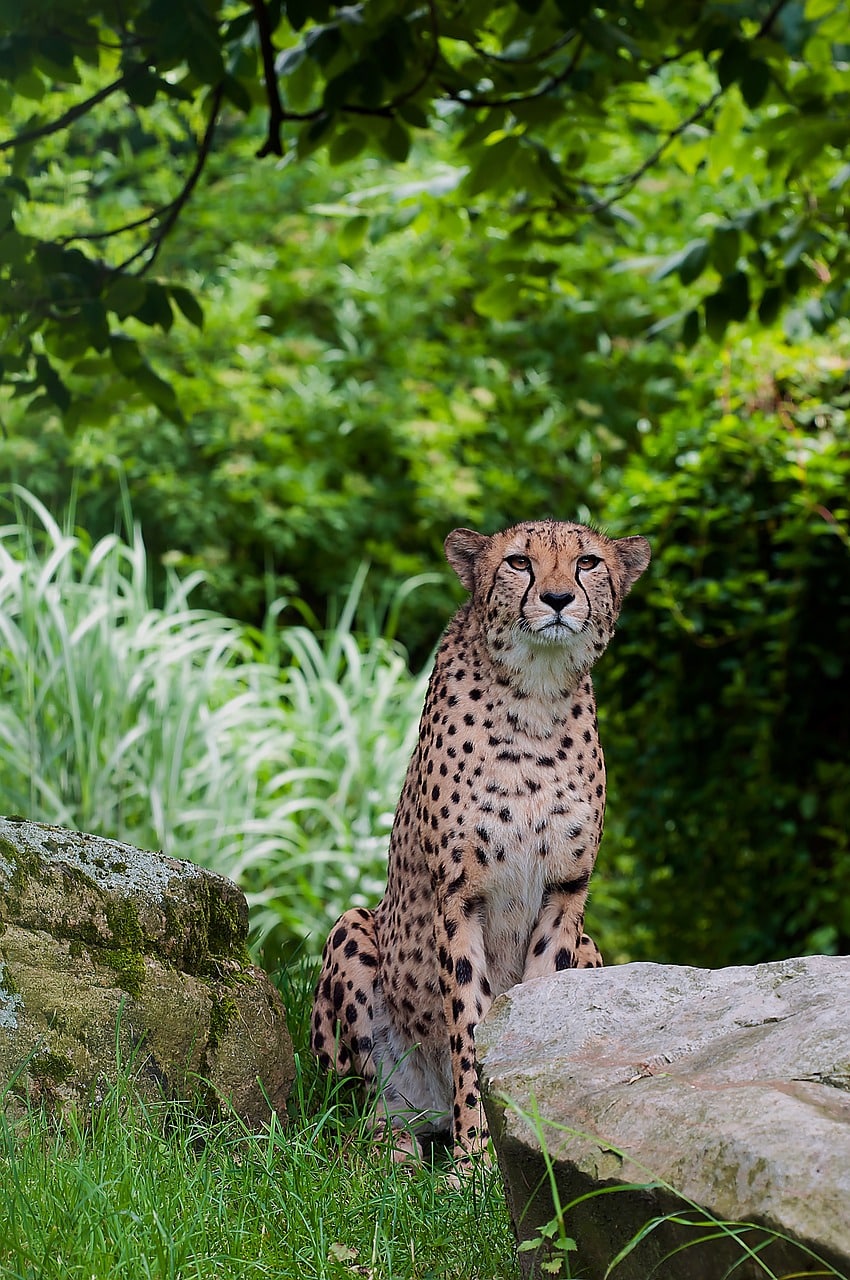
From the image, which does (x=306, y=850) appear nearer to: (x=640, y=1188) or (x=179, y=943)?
(x=179, y=943)

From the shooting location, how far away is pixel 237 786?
296 inches

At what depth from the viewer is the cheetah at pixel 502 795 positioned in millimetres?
3527

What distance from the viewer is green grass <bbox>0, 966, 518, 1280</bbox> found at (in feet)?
8.04

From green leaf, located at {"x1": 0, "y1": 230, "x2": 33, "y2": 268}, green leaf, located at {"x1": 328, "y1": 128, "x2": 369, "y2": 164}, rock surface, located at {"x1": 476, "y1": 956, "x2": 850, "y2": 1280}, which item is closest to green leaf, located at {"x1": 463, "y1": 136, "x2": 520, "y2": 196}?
green leaf, located at {"x1": 328, "y1": 128, "x2": 369, "y2": 164}

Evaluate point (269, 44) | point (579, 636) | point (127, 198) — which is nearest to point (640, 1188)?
point (579, 636)

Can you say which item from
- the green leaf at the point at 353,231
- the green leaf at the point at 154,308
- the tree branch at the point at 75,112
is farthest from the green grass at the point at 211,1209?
the green leaf at the point at 353,231

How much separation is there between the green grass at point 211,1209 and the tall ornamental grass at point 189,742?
3333 millimetres

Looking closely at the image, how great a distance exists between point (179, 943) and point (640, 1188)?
1600 millimetres

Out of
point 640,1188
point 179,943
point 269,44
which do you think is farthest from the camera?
point 269,44

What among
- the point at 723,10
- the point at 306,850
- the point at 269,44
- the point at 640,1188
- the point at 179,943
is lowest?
the point at 306,850

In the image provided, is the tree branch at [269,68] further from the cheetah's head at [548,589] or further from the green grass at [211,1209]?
the green grass at [211,1209]

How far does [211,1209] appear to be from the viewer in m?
2.69

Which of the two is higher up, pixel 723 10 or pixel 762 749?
pixel 723 10

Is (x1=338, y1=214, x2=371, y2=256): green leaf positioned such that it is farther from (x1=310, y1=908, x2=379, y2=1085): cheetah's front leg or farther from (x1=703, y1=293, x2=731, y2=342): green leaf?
(x1=310, y1=908, x2=379, y2=1085): cheetah's front leg
